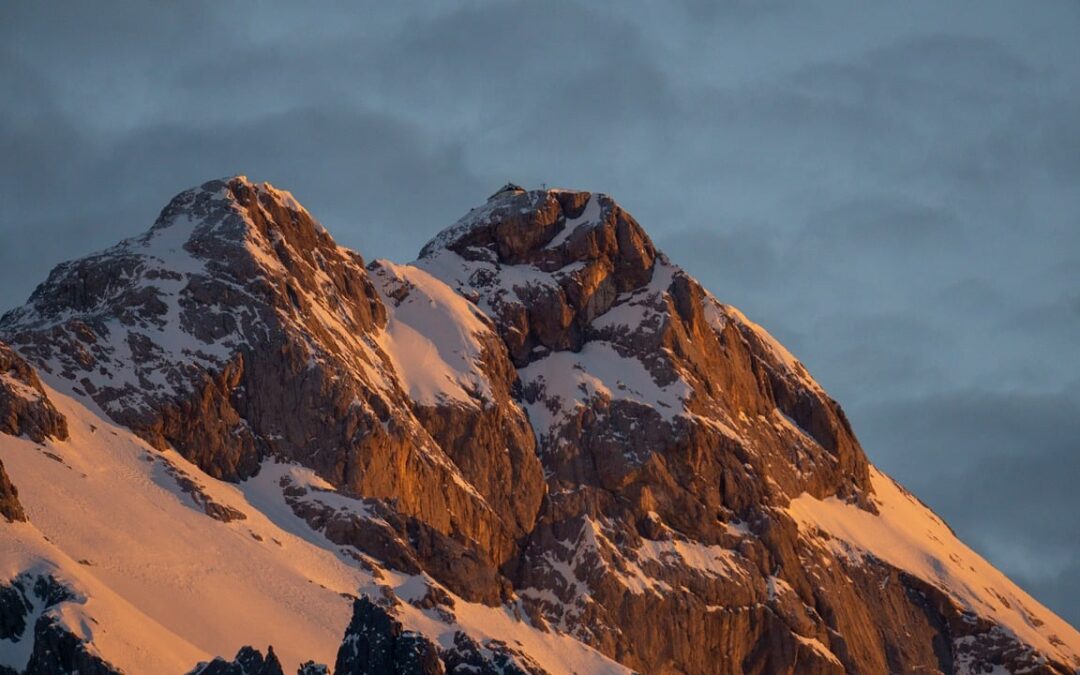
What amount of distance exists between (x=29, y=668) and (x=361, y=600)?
2111 cm

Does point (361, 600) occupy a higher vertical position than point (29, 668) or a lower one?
higher

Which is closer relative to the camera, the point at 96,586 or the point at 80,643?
the point at 80,643

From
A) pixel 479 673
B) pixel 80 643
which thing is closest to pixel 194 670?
pixel 80 643

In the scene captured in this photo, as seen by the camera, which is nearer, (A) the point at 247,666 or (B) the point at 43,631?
(A) the point at 247,666

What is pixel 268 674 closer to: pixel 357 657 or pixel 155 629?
pixel 357 657

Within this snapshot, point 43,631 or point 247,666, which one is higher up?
point 247,666

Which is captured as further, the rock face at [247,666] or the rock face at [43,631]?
the rock face at [43,631]

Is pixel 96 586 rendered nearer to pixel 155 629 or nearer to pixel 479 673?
pixel 155 629

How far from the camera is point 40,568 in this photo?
19462 centimetres

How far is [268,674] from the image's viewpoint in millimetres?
175000

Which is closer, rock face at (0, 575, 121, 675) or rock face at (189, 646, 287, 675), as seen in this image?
rock face at (189, 646, 287, 675)

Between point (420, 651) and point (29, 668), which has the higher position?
point (420, 651)

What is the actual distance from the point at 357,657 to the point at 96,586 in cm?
2523

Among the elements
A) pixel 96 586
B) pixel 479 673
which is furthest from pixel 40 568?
pixel 479 673
